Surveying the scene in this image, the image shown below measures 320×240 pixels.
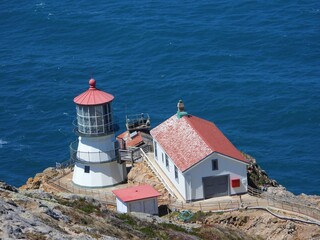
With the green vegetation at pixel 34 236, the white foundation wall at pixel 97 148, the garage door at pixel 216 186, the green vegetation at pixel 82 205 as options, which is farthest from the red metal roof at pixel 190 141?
the green vegetation at pixel 34 236

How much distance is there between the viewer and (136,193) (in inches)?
1785

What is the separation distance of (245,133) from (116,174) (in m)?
30.4

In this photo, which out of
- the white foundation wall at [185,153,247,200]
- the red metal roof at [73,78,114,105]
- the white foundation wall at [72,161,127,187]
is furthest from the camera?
the white foundation wall at [72,161,127,187]

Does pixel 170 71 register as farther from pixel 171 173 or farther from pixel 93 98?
pixel 171 173

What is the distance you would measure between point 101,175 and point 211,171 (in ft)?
24.9

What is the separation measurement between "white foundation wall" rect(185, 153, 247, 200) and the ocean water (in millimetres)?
23615

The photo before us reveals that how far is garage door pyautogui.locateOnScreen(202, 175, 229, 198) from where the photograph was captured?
46.2 metres

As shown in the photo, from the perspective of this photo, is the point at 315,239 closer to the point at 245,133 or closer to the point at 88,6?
the point at 245,133

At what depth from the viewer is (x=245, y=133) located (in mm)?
79500

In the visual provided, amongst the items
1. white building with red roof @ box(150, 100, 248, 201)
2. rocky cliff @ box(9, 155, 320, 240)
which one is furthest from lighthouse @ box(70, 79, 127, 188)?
white building with red roof @ box(150, 100, 248, 201)

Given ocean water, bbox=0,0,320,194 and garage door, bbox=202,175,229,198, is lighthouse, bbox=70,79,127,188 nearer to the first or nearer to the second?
garage door, bbox=202,175,229,198

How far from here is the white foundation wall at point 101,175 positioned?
50438 mm

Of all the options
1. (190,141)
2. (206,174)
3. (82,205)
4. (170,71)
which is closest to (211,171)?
(206,174)

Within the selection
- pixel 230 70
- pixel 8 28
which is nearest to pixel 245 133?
pixel 230 70
